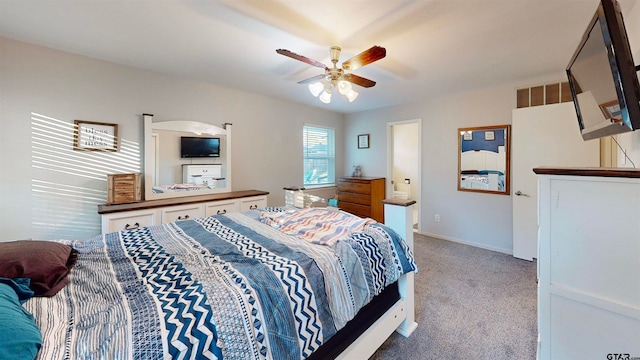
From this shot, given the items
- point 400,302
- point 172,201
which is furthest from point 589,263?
point 172,201

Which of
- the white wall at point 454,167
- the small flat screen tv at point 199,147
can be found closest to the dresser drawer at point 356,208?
the white wall at point 454,167

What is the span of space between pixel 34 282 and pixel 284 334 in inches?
41.9

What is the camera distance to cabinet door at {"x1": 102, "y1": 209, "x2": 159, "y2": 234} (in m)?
2.37

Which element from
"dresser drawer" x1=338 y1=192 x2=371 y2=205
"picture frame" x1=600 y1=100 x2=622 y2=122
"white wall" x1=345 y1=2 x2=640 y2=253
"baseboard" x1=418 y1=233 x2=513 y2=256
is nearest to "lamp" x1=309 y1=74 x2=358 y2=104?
"picture frame" x1=600 y1=100 x2=622 y2=122

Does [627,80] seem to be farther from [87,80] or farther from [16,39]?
[16,39]

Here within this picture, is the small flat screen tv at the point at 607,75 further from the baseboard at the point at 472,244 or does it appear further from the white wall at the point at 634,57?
the baseboard at the point at 472,244

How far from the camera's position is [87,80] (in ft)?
8.29

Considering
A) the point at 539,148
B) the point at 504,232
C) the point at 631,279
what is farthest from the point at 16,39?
the point at 504,232

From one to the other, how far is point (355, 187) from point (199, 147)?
8.99 feet

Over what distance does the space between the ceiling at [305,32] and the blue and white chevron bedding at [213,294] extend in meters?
1.59

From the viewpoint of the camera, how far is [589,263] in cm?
113

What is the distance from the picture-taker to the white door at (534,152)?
9.05ft

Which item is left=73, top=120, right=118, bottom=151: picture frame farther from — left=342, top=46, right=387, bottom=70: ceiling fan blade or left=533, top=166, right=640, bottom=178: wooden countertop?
left=533, top=166, right=640, bottom=178: wooden countertop

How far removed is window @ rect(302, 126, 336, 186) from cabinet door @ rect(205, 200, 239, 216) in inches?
67.0
